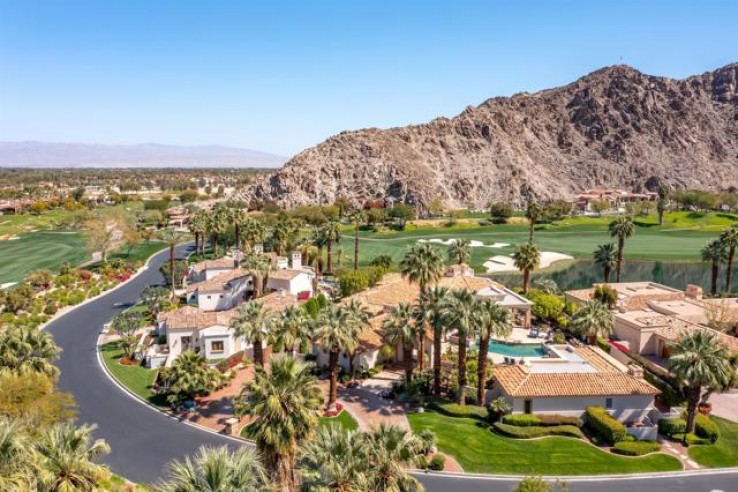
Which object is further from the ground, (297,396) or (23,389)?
(297,396)

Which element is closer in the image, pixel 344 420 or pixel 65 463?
pixel 65 463

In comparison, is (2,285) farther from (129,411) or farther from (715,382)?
(715,382)

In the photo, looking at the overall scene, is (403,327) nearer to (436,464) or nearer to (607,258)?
(436,464)

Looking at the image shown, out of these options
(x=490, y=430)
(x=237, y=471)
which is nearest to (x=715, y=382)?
(x=490, y=430)

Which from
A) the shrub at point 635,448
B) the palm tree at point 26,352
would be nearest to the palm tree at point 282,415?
the palm tree at point 26,352

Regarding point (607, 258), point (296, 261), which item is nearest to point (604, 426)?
point (607, 258)
